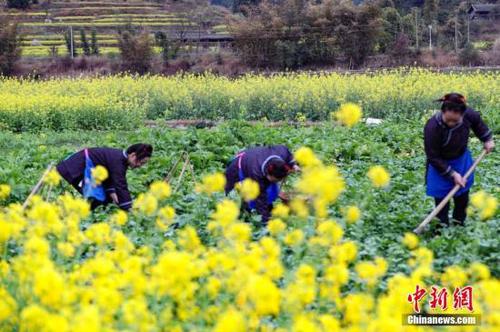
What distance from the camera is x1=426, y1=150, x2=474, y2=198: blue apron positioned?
5973 millimetres

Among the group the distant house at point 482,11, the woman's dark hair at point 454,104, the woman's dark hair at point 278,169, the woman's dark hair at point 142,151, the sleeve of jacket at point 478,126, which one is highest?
the distant house at point 482,11

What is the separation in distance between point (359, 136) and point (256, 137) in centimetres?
157

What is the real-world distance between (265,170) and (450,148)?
5.02 ft

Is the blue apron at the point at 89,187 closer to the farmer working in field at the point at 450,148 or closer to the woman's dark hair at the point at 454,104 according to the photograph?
the farmer working in field at the point at 450,148

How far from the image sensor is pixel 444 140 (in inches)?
231

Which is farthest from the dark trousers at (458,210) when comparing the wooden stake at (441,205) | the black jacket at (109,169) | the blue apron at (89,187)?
the blue apron at (89,187)

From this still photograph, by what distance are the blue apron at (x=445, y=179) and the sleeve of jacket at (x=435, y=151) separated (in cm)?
11

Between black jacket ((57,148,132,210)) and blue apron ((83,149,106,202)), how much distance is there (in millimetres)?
43

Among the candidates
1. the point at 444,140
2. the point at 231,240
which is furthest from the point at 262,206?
the point at 231,240

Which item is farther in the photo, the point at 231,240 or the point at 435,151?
the point at 435,151

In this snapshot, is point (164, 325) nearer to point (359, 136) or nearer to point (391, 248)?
point (391, 248)

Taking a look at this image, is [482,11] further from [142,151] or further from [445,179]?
[142,151]

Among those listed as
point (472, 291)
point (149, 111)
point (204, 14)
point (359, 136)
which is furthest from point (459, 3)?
point (472, 291)

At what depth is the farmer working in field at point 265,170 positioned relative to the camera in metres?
5.93
